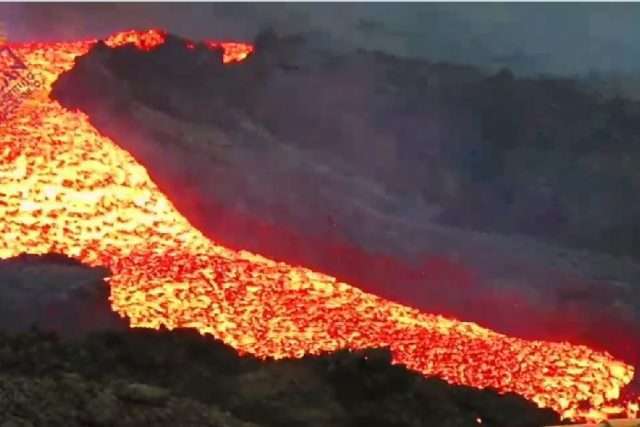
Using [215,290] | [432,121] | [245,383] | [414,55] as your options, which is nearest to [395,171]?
[432,121]

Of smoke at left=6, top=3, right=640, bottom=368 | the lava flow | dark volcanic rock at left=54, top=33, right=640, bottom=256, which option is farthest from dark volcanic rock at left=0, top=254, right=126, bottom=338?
dark volcanic rock at left=54, top=33, right=640, bottom=256

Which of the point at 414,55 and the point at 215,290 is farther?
the point at 414,55

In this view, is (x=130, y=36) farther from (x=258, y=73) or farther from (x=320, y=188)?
(x=320, y=188)

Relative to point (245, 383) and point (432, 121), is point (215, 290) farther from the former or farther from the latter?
point (432, 121)

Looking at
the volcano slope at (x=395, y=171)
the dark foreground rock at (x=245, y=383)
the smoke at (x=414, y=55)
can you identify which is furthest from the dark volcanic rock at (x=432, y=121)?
the dark foreground rock at (x=245, y=383)

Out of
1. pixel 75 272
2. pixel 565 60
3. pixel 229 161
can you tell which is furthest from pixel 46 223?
pixel 565 60

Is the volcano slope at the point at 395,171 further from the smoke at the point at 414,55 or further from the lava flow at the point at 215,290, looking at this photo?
the lava flow at the point at 215,290

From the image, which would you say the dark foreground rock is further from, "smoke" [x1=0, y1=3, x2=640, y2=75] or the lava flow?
"smoke" [x1=0, y1=3, x2=640, y2=75]

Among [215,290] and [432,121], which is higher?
[432,121]
